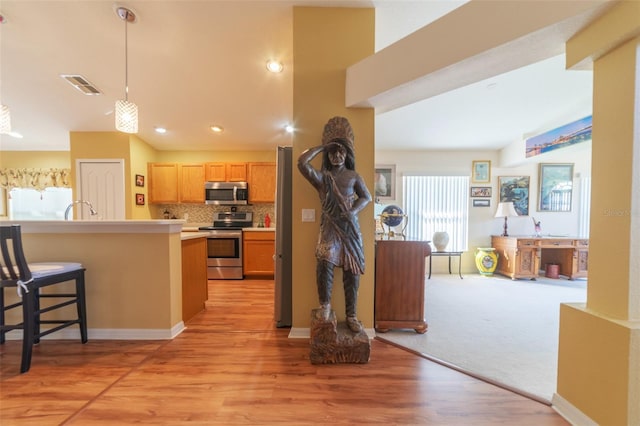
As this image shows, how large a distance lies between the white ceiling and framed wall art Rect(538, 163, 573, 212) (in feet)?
3.68

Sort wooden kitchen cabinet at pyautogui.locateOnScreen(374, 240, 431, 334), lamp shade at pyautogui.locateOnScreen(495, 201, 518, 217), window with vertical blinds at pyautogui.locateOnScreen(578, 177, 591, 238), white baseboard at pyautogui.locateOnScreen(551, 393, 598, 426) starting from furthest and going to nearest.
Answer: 1. window with vertical blinds at pyautogui.locateOnScreen(578, 177, 591, 238)
2. lamp shade at pyautogui.locateOnScreen(495, 201, 518, 217)
3. wooden kitchen cabinet at pyautogui.locateOnScreen(374, 240, 431, 334)
4. white baseboard at pyautogui.locateOnScreen(551, 393, 598, 426)

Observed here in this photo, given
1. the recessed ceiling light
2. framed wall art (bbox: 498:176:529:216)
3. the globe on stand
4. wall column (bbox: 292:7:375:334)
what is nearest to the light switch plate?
wall column (bbox: 292:7:375:334)

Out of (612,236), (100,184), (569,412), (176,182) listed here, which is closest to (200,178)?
(176,182)

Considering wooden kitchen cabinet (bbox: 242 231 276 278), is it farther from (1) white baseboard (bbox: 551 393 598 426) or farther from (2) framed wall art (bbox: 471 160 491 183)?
(2) framed wall art (bbox: 471 160 491 183)

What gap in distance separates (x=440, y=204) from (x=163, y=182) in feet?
18.0

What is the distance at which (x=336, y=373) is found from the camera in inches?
67.4

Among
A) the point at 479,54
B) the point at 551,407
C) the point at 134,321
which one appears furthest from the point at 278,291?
the point at 479,54

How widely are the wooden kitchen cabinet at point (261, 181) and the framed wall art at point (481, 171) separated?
3.99 meters

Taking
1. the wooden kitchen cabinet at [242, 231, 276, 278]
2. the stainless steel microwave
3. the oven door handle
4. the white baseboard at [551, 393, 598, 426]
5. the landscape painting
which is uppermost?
the landscape painting

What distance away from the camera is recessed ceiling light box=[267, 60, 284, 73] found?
279 cm

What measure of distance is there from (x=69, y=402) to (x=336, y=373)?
5.48 feet

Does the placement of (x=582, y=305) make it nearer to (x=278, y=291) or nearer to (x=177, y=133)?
(x=278, y=291)

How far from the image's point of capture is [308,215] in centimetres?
222

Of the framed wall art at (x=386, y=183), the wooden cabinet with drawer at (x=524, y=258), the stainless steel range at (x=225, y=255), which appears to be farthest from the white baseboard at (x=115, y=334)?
the wooden cabinet with drawer at (x=524, y=258)
